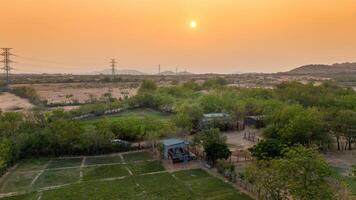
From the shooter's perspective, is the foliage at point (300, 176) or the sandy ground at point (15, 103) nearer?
the foliage at point (300, 176)

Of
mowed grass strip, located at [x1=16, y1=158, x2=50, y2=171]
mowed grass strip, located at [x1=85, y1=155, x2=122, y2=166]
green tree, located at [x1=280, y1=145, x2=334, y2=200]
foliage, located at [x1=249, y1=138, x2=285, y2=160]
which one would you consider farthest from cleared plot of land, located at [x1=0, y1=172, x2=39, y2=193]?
green tree, located at [x1=280, y1=145, x2=334, y2=200]

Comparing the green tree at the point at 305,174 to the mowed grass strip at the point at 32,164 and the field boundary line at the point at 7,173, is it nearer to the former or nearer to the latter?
the field boundary line at the point at 7,173

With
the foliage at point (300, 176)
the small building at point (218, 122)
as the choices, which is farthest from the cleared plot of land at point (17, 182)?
the small building at point (218, 122)

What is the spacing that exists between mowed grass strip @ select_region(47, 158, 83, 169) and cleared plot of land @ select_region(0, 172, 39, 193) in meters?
2.27

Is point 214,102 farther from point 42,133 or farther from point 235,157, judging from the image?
point 42,133

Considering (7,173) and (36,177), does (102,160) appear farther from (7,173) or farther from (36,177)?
(7,173)

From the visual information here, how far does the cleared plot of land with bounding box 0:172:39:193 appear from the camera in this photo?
25.1 m

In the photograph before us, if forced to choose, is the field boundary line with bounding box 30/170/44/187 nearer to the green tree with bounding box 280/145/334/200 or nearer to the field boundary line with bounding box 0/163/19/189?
the field boundary line with bounding box 0/163/19/189

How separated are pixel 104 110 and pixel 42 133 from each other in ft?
81.9

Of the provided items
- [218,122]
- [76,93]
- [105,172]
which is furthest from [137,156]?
[76,93]

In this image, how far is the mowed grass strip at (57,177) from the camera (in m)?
26.2

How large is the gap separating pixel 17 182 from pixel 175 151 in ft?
44.7

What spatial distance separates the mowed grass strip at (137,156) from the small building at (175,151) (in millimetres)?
1722

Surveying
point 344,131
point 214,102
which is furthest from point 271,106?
point 344,131
